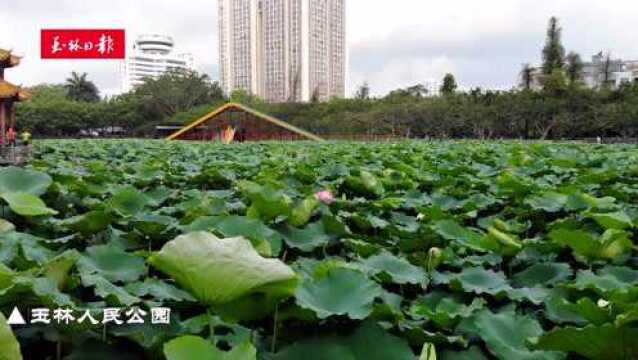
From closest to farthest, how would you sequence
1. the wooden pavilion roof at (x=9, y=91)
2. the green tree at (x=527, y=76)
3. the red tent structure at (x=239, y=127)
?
the wooden pavilion roof at (x=9, y=91) < the red tent structure at (x=239, y=127) < the green tree at (x=527, y=76)

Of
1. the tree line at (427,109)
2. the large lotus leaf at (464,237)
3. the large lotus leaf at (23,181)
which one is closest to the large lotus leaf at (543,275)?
the large lotus leaf at (464,237)

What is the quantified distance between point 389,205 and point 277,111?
40.4 m

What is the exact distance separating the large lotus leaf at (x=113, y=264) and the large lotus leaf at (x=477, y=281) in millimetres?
517

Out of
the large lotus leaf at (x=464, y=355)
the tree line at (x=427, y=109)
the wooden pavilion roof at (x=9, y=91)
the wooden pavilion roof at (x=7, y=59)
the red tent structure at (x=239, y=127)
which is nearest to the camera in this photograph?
the large lotus leaf at (x=464, y=355)

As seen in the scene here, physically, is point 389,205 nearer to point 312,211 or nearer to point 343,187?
point 312,211

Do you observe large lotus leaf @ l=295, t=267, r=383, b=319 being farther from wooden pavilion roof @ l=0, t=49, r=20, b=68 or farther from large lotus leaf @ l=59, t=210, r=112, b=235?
wooden pavilion roof @ l=0, t=49, r=20, b=68

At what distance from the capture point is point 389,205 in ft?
6.32

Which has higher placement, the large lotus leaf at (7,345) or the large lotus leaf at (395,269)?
the large lotus leaf at (7,345)

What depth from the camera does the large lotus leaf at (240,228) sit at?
1.24 meters

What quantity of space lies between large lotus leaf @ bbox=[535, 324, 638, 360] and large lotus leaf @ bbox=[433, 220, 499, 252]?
652mm

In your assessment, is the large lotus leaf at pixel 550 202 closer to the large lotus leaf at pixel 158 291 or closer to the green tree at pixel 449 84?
the large lotus leaf at pixel 158 291

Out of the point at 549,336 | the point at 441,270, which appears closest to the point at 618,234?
the point at 441,270

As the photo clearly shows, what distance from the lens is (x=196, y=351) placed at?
697mm

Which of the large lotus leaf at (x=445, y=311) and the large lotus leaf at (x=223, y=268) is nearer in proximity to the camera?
the large lotus leaf at (x=223, y=268)
